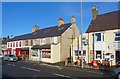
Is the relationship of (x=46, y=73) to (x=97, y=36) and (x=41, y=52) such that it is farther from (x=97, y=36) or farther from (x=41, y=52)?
(x=41, y=52)

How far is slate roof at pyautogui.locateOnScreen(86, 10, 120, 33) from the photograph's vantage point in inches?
1430

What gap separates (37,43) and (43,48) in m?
6.11

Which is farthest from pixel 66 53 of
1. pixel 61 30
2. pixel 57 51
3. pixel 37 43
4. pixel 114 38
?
pixel 114 38

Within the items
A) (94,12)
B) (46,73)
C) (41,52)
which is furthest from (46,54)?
(46,73)

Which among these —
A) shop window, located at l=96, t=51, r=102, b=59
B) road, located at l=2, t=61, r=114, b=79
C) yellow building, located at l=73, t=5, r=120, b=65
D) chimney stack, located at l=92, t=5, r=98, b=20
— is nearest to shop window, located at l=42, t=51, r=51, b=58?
yellow building, located at l=73, t=5, r=120, b=65

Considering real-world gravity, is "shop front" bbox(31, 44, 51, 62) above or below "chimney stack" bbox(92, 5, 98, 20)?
below

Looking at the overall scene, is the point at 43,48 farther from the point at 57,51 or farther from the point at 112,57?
the point at 112,57

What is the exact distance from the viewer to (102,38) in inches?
1457

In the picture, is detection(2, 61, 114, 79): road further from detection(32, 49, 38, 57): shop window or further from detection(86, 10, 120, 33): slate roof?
detection(32, 49, 38, 57): shop window

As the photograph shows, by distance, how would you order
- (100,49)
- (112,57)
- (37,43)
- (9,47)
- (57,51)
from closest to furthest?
(112,57)
(100,49)
(57,51)
(37,43)
(9,47)

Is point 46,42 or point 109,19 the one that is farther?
point 46,42

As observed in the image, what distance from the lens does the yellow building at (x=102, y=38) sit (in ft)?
113

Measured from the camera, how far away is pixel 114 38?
1378 inches

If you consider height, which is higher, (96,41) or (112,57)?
(96,41)
